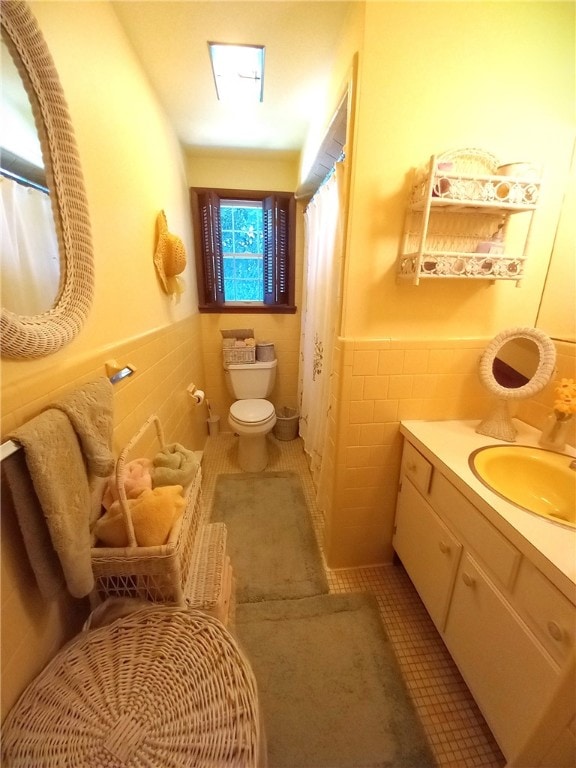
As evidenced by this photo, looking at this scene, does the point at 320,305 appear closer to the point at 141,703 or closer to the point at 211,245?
the point at 211,245

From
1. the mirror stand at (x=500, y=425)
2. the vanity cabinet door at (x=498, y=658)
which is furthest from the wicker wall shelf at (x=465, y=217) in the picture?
the vanity cabinet door at (x=498, y=658)

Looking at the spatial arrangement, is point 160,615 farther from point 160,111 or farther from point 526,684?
point 160,111

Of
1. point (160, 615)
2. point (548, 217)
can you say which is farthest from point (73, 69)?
point (548, 217)

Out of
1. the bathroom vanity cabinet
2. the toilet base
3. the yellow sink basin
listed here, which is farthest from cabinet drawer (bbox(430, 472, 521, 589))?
the toilet base

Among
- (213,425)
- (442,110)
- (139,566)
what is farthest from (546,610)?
(213,425)

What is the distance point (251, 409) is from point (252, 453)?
0.34 meters

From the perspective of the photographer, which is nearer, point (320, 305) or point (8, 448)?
point (8, 448)

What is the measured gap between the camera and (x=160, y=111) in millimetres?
1517

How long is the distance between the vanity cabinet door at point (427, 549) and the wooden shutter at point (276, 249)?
1.81 m

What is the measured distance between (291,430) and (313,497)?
755 mm

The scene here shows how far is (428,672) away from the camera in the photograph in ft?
3.52

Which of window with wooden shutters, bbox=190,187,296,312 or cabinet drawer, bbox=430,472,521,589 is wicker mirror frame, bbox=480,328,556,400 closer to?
cabinet drawer, bbox=430,472,521,589

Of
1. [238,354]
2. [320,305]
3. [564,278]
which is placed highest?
[564,278]

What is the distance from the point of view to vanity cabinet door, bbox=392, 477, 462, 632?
0.98 m
